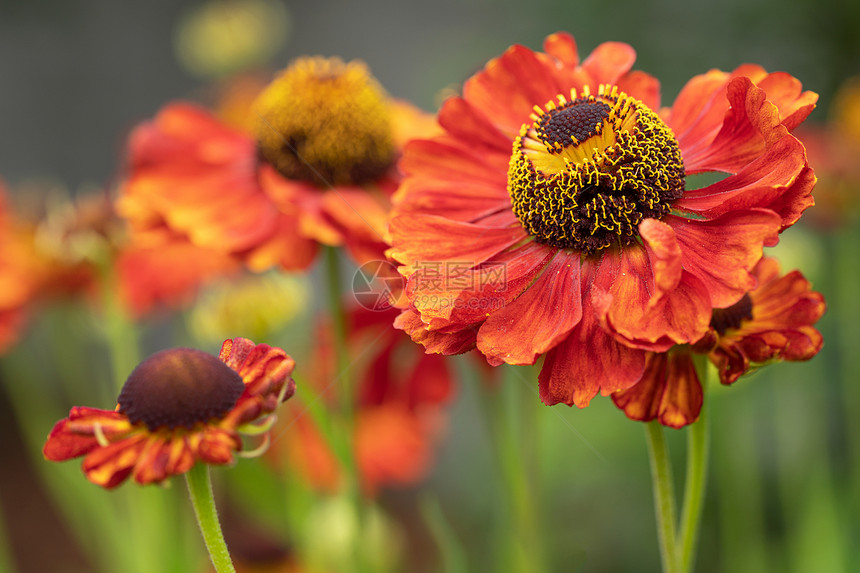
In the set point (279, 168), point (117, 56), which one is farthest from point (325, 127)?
point (117, 56)

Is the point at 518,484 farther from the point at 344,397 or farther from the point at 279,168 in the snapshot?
the point at 279,168

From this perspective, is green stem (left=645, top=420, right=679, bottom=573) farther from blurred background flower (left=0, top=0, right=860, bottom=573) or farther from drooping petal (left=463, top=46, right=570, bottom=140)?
drooping petal (left=463, top=46, right=570, bottom=140)

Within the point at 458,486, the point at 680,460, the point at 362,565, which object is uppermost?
the point at 362,565

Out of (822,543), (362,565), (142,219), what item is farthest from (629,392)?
(822,543)

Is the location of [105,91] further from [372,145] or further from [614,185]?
[614,185]

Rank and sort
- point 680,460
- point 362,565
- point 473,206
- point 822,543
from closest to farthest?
point 473,206
point 362,565
point 822,543
point 680,460

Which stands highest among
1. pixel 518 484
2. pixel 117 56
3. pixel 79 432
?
pixel 117 56
